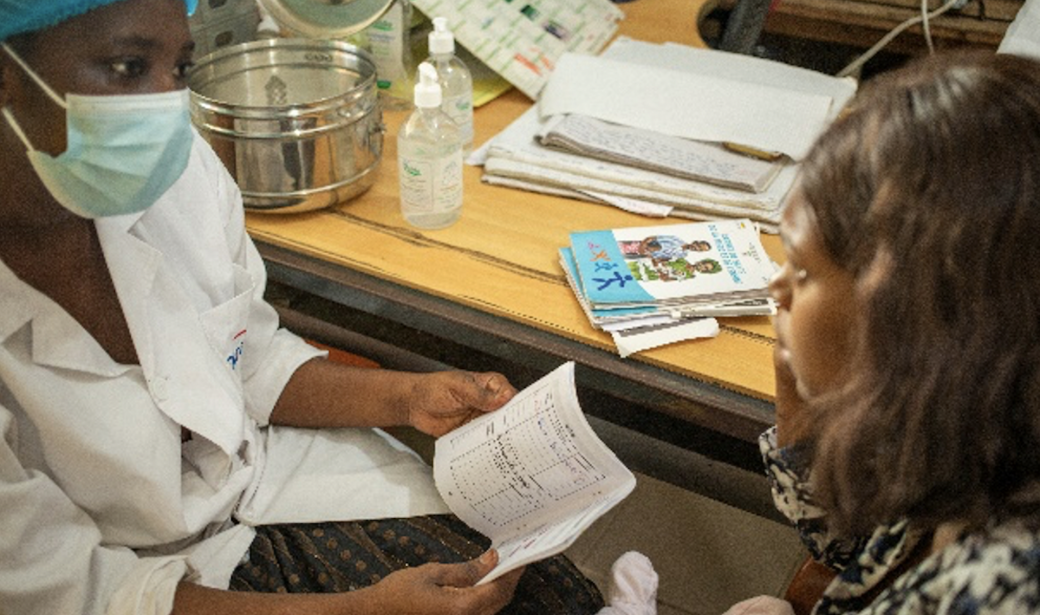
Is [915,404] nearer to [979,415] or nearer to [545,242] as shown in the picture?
[979,415]

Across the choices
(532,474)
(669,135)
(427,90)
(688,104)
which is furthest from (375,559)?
(688,104)

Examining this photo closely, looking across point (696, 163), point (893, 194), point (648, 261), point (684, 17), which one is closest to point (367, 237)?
point (648, 261)

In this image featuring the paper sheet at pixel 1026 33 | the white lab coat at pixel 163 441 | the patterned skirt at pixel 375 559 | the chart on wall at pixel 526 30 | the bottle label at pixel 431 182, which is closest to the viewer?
the white lab coat at pixel 163 441

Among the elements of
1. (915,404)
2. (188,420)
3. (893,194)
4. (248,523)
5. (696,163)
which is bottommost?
(248,523)

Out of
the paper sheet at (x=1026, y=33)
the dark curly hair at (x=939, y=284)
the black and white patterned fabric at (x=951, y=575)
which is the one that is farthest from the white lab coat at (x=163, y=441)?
the paper sheet at (x=1026, y=33)

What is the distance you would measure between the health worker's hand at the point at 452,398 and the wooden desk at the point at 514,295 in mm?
52

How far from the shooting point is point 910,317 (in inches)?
30.5

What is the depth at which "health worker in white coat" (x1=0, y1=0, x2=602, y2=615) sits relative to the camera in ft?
3.19

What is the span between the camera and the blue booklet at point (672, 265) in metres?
1.35

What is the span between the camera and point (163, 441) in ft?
3.72

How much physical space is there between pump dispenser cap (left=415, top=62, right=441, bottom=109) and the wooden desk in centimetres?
21

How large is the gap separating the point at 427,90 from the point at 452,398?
47 centimetres

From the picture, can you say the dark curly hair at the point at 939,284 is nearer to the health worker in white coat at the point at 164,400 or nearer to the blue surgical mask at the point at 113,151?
the health worker in white coat at the point at 164,400

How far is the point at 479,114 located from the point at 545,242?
48 centimetres
